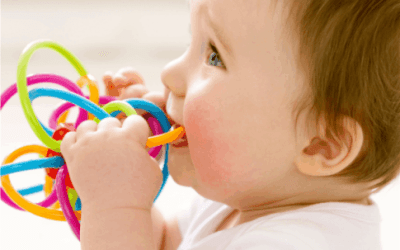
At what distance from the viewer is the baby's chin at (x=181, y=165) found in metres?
0.66

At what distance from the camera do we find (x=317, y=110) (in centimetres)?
55

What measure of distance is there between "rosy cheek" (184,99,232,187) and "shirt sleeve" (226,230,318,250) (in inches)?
3.2

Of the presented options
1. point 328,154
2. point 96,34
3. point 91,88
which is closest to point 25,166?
point 91,88

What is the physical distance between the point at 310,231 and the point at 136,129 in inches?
10.0

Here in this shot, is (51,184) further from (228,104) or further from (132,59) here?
(132,59)

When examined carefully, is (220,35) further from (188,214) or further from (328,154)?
(188,214)

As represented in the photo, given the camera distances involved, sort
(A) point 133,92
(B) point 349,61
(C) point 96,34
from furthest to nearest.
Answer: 1. (C) point 96,34
2. (A) point 133,92
3. (B) point 349,61

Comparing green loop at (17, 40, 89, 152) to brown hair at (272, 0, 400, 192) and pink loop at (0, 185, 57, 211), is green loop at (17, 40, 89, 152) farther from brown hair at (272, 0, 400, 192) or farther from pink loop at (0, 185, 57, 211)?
brown hair at (272, 0, 400, 192)

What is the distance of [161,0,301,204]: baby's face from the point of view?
55 cm

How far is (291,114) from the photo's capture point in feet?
1.84

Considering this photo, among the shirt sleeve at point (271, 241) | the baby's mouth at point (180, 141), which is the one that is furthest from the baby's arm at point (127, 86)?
the shirt sleeve at point (271, 241)

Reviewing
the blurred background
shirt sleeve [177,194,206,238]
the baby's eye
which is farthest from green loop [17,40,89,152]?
the blurred background

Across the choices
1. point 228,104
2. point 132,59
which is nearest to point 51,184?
point 228,104

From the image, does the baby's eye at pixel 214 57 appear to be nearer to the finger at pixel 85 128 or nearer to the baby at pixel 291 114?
the baby at pixel 291 114
